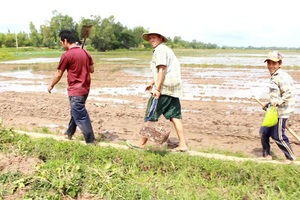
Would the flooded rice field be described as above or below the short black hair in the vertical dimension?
below

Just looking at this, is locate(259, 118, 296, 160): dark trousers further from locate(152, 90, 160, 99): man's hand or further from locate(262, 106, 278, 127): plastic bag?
locate(152, 90, 160, 99): man's hand

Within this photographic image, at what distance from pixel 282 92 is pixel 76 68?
281cm

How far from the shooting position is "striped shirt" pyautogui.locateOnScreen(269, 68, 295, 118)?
3656 millimetres

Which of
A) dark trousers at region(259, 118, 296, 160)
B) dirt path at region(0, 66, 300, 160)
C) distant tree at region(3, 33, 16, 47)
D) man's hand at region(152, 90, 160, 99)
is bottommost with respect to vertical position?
dirt path at region(0, 66, 300, 160)

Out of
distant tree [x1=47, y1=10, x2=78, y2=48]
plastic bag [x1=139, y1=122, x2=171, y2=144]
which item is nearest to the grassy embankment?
plastic bag [x1=139, y1=122, x2=171, y2=144]

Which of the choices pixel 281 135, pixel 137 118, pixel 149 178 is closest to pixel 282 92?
pixel 281 135

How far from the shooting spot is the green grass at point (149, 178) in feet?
10.3

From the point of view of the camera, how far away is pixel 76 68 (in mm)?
4219

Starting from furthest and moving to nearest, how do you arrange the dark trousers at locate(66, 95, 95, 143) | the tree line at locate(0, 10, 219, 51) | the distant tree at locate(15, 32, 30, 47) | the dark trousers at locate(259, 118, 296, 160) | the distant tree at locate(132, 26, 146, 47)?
the distant tree at locate(132, 26, 146, 47), the distant tree at locate(15, 32, 30, 47), the tree line at locate(0, 10, 219, 51), the dark trousers at locate(66, 95, 95, 143), the dark trousers at locate(259, 118, 296, 160)

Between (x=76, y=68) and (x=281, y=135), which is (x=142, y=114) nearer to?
(x=76, y=68)

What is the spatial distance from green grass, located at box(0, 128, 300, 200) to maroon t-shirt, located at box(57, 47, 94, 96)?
3.07 feet

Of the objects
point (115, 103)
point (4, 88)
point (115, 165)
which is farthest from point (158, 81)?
point (4, 88)

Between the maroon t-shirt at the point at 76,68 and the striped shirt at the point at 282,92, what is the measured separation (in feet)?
8.53

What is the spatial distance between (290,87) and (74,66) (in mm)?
2927
